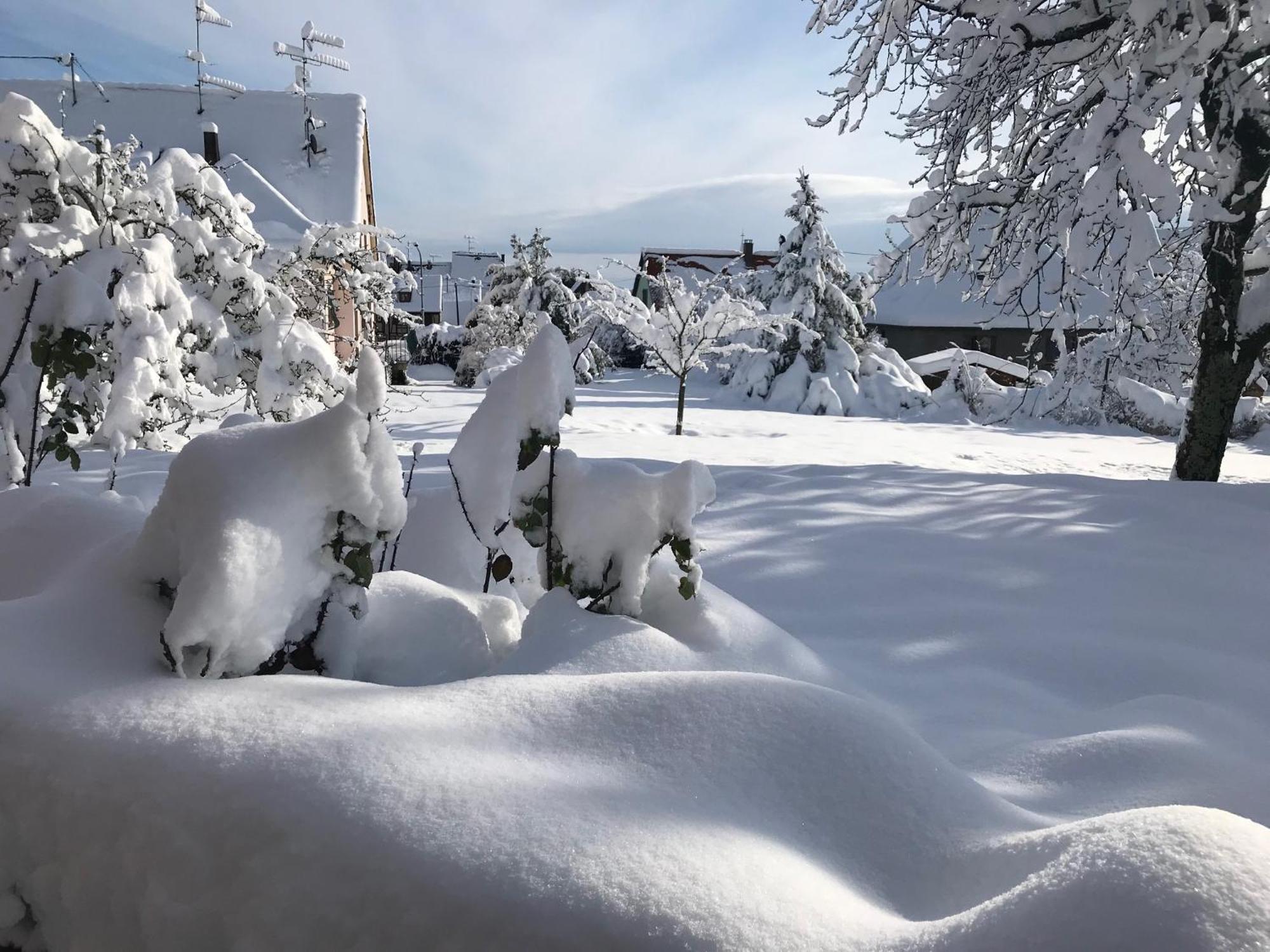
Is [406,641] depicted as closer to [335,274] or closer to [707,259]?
[335,274]

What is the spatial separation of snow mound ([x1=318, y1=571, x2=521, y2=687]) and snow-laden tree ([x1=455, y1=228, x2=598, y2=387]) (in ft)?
74.8

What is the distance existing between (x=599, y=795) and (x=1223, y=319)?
22.6 ft

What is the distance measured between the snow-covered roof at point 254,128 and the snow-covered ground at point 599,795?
19.3 metres

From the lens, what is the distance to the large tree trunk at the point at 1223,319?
5285 mm

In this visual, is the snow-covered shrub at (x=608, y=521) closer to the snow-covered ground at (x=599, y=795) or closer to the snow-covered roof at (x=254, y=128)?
the snow-covered ground at (x=599, y=795)

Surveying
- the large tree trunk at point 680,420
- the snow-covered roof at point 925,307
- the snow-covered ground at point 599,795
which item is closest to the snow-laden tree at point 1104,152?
the snow-covered ground at point 599,795

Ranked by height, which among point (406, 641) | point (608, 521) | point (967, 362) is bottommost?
point (406, 641)

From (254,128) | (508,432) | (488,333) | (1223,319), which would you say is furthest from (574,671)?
(488,333)

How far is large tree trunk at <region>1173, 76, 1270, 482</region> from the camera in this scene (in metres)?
5.29

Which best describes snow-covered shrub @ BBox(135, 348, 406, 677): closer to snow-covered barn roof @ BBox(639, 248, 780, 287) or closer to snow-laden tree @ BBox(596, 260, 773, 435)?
snow-laden tree @ BBox(596, 260, 773, 435)

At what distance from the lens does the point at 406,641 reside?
168 centimetres

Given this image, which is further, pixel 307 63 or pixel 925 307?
pixel 925 307

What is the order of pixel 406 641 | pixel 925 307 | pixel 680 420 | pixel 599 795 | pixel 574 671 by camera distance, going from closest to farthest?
pixel 599 795, pixel 574 671, pixel 406 641, pixel 680 420, pixel 925 307

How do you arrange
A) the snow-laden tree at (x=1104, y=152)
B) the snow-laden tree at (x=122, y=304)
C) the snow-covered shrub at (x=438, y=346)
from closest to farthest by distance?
the snow-laden tree at (x=122, y=304) → the snow-laden tree at (x=1104, y=152) → the snow-covered shrub at (x=438, y=346)
